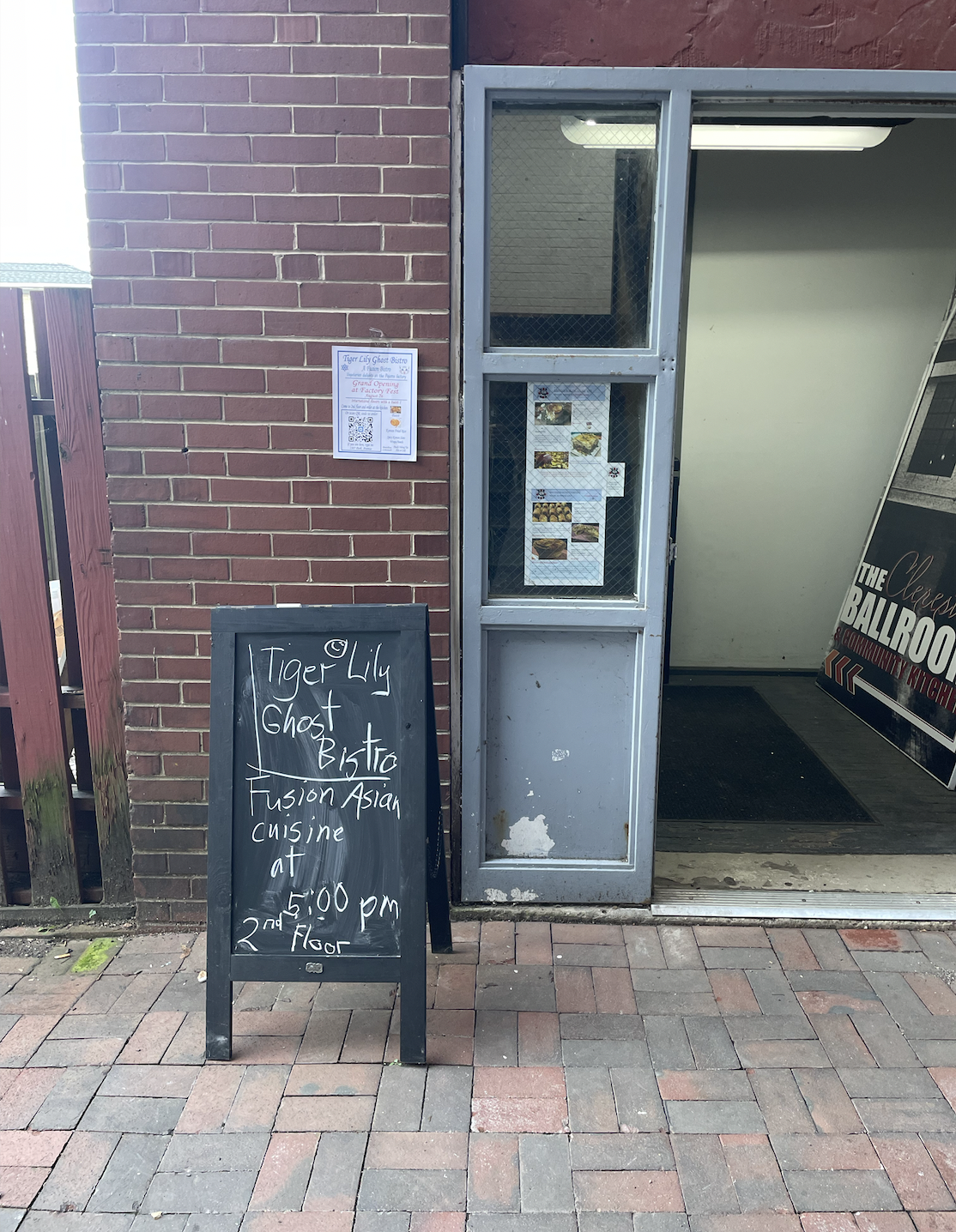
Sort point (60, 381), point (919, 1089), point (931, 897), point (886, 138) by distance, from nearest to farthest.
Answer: point (919, 1089) → point (60, 381) → point (931, 897) → point (886, 138)

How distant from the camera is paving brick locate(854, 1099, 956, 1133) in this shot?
234 cm

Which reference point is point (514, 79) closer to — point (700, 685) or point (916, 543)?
point (916, 543)

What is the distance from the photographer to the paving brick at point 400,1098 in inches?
93.2

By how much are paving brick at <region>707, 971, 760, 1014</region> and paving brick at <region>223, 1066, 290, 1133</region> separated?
1.38 m

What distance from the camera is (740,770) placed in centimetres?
473

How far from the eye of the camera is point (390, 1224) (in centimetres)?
207

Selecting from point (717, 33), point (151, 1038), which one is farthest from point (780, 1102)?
point (717, 33)

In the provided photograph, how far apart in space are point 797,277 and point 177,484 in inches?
191

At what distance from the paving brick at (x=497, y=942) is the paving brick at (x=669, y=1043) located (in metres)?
0.54

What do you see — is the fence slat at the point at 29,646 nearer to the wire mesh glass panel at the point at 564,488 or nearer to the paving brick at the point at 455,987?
the paving brick at the point at 455,987

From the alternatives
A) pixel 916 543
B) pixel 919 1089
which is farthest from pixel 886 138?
pixel 919 1089

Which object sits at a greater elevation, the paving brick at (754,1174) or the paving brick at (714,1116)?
the paving brick at (714,1116)

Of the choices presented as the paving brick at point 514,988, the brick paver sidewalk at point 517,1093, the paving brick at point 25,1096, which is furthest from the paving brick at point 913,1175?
the paving brick at point 25,1096

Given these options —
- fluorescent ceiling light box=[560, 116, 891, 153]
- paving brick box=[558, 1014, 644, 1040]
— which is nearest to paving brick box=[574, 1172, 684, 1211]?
paving brick box=[558, 1014, 644, 1040]
